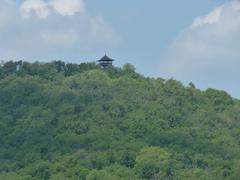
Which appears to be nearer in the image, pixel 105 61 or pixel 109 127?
pixel 109 127

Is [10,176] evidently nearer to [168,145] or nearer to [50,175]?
[50,175]

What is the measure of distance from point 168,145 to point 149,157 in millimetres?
3369

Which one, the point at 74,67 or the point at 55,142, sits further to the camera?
the point at 74,67

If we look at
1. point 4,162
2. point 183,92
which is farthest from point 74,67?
point 4,162

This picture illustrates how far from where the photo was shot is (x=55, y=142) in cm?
9519

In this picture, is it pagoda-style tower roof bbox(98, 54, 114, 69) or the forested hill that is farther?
pagoda-style tower roof bbox(98, 54, 114, 69)

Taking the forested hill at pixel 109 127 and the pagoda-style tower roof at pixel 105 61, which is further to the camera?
the pagoda-style tower roof at pixel 105 61

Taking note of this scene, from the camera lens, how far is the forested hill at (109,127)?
300 feet

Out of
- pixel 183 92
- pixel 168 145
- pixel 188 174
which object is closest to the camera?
pixel 188 174

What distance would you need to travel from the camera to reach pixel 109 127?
97688 mm

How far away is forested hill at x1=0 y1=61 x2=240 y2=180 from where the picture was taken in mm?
91438

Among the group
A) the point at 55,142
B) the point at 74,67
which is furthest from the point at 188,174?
the point at 74,67

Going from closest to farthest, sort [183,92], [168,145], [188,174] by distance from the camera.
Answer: [188,174] < [168,145] < [183,92]

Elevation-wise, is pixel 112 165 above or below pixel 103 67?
below
